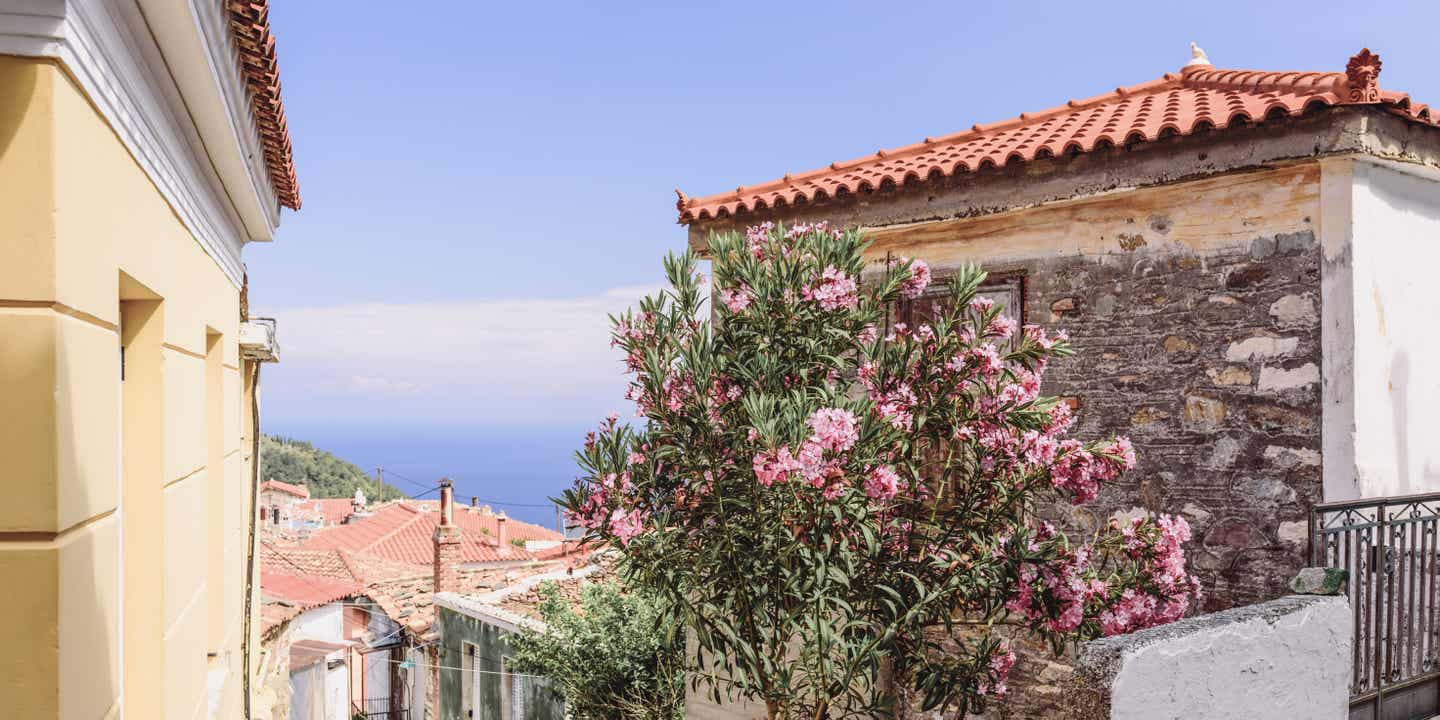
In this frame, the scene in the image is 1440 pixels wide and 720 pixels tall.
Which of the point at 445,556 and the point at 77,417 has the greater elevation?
the point at 77,417

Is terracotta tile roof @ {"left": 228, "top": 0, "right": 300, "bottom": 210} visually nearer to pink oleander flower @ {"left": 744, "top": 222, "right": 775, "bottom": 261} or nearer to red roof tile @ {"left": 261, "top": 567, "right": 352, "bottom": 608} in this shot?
pink oleander flower @ {"left": 744, "top": 222, "right": 775, "bottom": 261}

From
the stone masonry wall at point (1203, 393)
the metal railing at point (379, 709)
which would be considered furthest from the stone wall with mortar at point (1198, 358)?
the metal railing at point (379, 709)

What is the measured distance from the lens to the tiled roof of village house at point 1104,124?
18.8 feet

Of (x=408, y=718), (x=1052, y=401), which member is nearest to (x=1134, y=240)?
(x=1052, y=401)

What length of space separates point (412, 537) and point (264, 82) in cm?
3173

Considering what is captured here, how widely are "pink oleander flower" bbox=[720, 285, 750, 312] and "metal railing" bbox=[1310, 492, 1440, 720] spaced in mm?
3380

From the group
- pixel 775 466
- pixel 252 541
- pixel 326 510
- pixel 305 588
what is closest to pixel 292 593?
pixel 305 588

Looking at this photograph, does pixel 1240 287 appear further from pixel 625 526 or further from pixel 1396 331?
pixel 625 526

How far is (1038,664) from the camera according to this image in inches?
266

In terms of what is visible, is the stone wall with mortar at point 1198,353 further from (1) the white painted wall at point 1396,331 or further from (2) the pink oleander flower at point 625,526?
(2) the pink oleander flower at point 625,526

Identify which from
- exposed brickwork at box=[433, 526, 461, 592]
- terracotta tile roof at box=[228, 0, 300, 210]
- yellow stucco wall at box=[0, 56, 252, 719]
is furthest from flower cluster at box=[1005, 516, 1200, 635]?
exposed brickwork at box=[433, 526, 461, 592]

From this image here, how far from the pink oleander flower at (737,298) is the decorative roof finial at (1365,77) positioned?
3.54 meters

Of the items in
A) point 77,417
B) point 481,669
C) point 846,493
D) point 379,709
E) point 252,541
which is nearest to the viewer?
point 77,417

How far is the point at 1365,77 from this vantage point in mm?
5559
